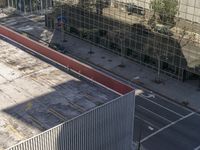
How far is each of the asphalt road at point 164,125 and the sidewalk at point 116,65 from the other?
8.16ft

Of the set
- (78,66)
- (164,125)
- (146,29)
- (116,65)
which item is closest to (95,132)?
(78,66)

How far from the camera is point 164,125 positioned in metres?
55.0

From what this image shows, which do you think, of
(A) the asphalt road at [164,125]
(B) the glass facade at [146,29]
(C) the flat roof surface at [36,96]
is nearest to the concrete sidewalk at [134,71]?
(B) the glass facade at [146,29]

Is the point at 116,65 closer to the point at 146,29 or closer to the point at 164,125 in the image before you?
the point at 146,29

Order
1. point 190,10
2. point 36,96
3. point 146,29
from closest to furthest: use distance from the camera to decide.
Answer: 1. point 36,96
2. point 190,10
3. point 146,29

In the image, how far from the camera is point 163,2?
211ft

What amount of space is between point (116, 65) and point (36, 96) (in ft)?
93.7

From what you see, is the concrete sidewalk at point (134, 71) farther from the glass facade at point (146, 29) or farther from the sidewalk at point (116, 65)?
the glass facade at point (146, 29)

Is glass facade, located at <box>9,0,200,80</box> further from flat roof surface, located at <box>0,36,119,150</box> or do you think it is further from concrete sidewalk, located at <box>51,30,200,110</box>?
flat roof surface, located at <box>0,36,119,150</box>

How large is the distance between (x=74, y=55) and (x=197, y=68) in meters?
23.9

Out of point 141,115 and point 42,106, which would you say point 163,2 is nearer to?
point 141,115

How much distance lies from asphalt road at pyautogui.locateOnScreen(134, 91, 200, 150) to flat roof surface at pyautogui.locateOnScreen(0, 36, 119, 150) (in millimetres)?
9062

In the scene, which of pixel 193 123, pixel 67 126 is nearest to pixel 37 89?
pixel 67 126

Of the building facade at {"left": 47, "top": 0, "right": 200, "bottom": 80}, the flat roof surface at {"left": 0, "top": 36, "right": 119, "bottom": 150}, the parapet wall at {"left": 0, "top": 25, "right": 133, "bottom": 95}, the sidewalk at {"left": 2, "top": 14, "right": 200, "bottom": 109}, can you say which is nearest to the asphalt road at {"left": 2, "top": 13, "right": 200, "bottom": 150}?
the sidewalk at {"left": 2, "top": 14, "right": 200, "bottom": 109}
